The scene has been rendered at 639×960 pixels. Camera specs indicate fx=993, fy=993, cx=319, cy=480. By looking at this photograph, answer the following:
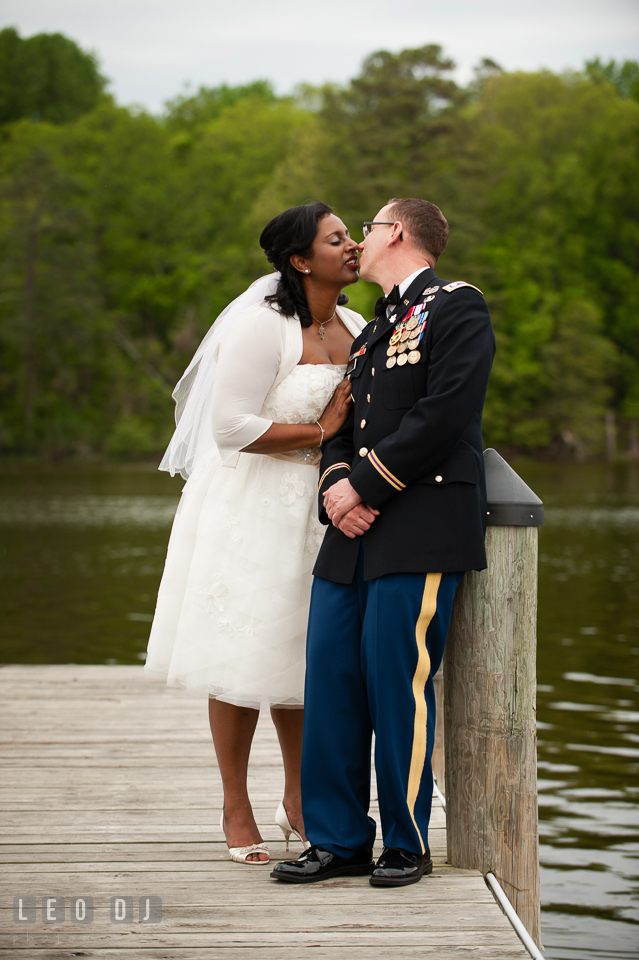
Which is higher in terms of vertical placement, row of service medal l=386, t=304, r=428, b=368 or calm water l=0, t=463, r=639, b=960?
row of service medal l=386, t=304, r=428, b=368

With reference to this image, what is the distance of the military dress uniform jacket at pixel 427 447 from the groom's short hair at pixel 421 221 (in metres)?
0.12

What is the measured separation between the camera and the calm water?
4.74m

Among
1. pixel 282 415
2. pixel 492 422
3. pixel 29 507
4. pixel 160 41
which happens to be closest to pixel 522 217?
pixel 492 422

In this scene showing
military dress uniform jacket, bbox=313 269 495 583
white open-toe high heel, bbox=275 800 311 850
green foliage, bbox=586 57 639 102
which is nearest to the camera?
military dress uniform jacket, bbox=313 269 495 583

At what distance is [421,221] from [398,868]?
187 cm

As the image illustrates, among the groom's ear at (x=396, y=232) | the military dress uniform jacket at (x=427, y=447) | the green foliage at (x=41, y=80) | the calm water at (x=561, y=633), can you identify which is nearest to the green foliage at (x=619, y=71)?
the green foliage at (x=41, y=80)

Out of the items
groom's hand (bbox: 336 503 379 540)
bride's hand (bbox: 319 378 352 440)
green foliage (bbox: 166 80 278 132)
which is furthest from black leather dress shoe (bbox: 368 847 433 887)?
green foliage (bbox: 166 80 278 132)

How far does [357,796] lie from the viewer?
292 cm

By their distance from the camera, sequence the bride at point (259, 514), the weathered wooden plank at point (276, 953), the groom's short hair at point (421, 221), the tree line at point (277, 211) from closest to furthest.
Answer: the weathered wooden plank at point (276, 953) → the groom's short hair at point (421, 221) → the bride at point (259, 514) → the tree line at point (277, 211)

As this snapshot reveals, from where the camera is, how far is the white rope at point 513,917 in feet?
7.75

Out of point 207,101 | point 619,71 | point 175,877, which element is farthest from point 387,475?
point 619,71

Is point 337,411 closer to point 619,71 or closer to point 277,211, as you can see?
point 277,211

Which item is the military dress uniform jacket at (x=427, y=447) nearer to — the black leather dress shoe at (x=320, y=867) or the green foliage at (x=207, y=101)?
the black leather dress shoe at (x=320, y=867)

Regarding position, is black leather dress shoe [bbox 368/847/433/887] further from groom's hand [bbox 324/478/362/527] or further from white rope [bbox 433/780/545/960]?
groom's hand [bbox 324/478/362/527]
